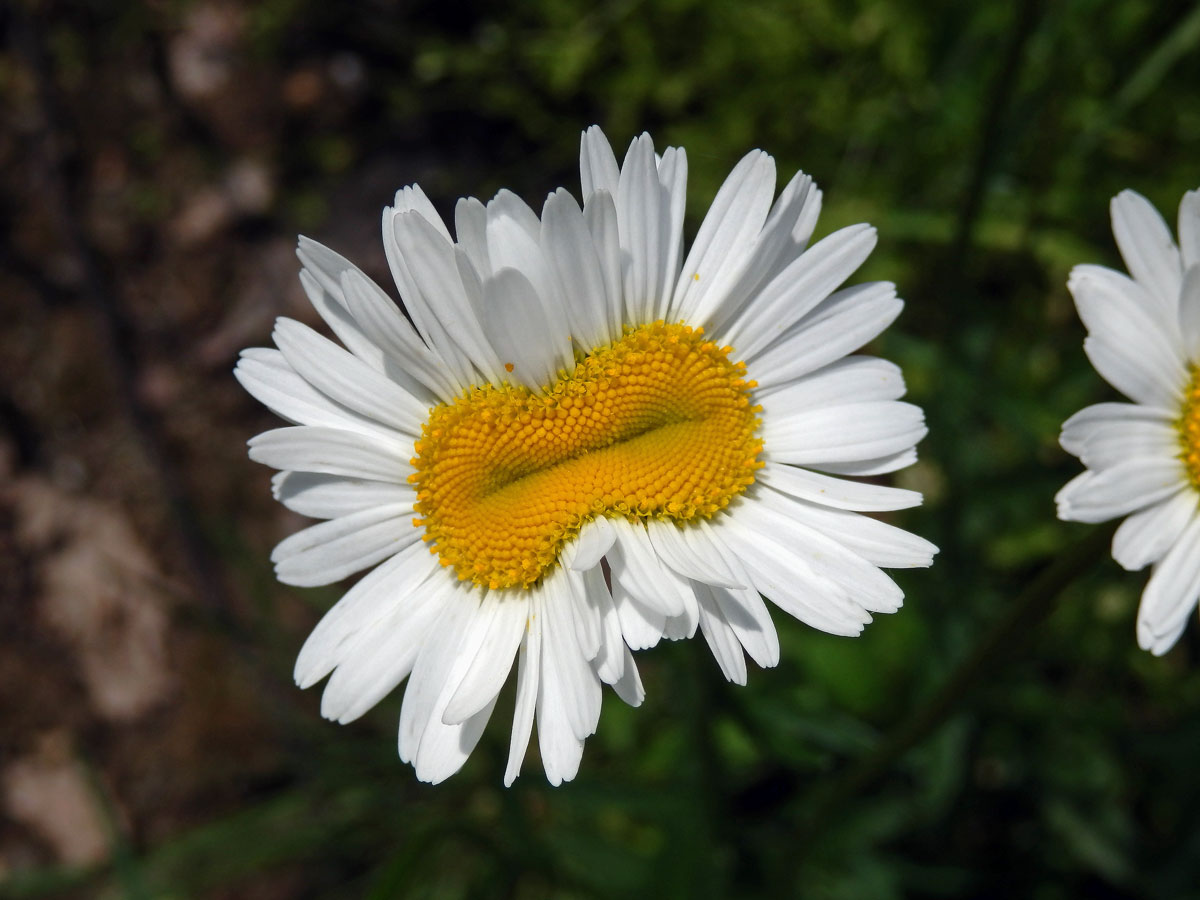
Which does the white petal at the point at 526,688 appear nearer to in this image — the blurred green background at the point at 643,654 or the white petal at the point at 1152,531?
the blurred green background at the point at 643,654

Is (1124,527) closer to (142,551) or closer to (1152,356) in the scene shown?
(1152,356)

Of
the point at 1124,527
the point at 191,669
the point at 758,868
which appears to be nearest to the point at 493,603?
the point at 1124,527

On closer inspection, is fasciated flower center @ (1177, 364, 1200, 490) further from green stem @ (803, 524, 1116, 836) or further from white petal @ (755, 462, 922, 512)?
white petal @ (755, 462, 922, 512)

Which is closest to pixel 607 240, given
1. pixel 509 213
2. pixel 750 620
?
pixel 509 213

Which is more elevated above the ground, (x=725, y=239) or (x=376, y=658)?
(x=725, y=239)

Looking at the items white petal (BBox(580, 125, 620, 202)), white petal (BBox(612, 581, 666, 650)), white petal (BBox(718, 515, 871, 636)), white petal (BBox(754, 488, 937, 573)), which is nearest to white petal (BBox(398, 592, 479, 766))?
white petal (BBox(612, 581, 666, 650))

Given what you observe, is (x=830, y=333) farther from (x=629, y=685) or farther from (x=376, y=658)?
(x=376, y=658)

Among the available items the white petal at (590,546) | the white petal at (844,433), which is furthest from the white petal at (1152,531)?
the white petal at (590,546)
